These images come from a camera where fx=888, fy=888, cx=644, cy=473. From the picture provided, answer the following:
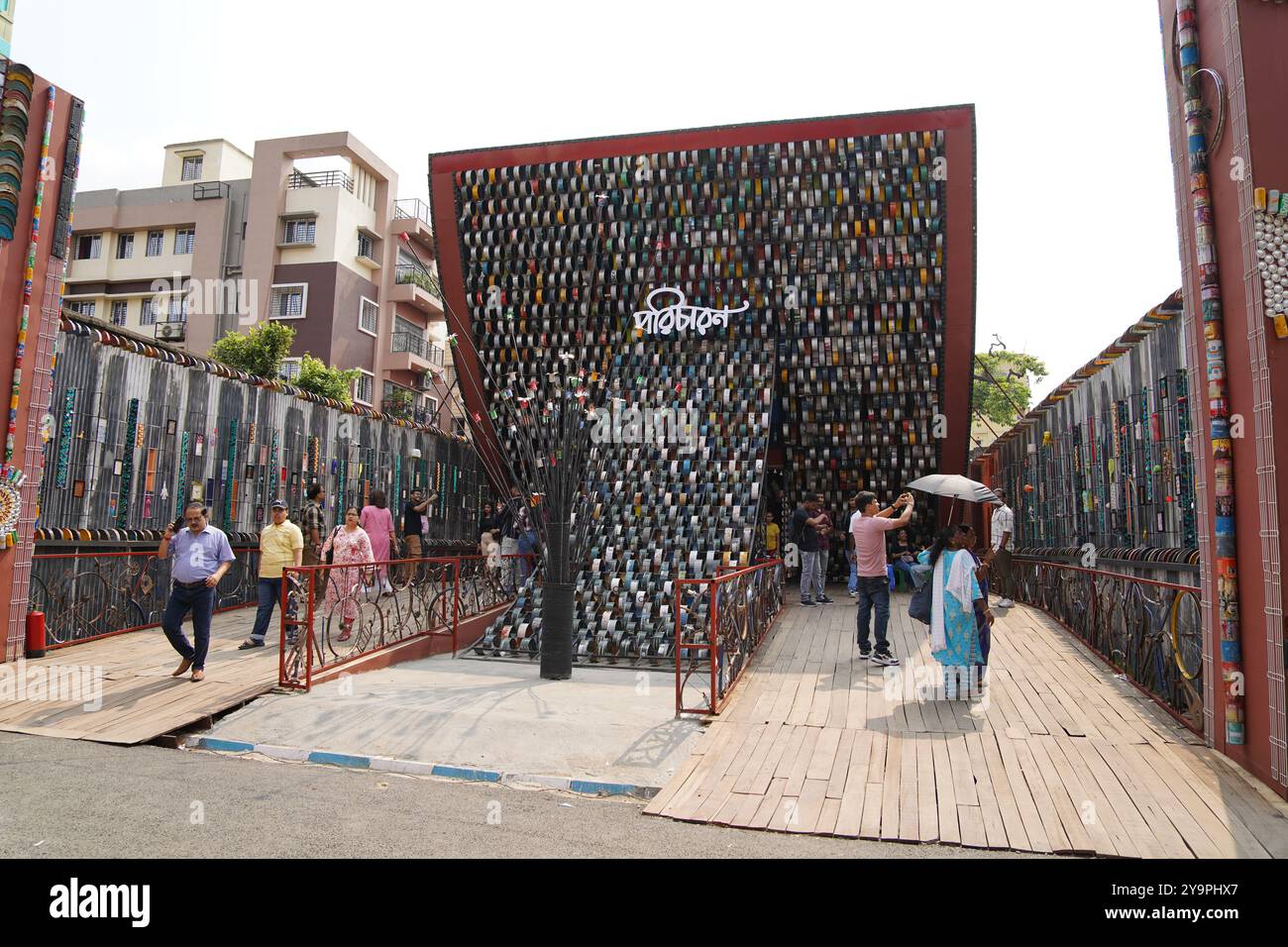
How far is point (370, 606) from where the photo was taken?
8.66 m

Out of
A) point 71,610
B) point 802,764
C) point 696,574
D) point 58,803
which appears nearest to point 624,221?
point 696,574

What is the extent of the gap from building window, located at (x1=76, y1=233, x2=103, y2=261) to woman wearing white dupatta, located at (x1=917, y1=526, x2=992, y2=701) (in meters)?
31.2

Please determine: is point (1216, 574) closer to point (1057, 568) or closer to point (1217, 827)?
point (1217, 827)

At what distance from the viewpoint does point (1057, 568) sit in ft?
32.2

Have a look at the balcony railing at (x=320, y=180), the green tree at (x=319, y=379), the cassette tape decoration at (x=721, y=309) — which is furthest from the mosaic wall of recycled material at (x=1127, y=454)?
the balcony railing at (x=320, y=180)

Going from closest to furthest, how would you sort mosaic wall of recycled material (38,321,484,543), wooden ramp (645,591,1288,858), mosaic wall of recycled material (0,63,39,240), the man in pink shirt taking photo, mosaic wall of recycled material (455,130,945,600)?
wooden ramp (645,591,1288,858) < mosaic wall of recycled material (0,63,39,240) < the man in pink shirt taking photo < mosaic wall of recycled material (38,321,484,543) < mosaic wall of recycled material (455,130,945,600)

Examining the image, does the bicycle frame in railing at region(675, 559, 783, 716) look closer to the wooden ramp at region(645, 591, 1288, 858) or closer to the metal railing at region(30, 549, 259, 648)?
the wooden ramp at region(645, 591, 1288, 858)

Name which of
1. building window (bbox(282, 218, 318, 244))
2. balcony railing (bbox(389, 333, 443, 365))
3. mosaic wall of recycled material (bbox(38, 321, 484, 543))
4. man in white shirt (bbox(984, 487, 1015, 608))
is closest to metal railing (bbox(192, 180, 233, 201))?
building window (bbox(282, 218, 318, 244))

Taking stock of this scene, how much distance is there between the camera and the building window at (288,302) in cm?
2702

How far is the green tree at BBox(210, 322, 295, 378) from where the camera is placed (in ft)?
73.1

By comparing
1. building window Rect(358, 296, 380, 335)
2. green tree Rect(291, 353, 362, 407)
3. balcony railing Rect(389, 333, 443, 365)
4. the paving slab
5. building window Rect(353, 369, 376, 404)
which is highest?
building window Rect(358, 296, 380, 335)

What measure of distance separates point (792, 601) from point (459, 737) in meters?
7.07

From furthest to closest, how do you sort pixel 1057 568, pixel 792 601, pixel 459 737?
pixel 792 601, pixel 1057 568, pixel 459 737

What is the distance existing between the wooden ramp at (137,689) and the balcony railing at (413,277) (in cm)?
2230
